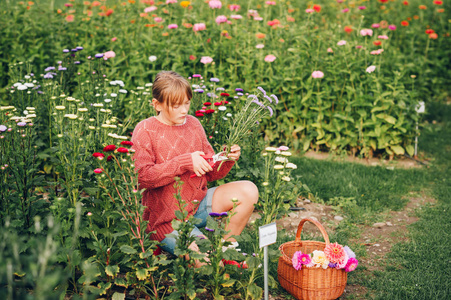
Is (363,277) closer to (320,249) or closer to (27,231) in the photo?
(320,249)

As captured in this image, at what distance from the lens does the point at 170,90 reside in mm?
2629

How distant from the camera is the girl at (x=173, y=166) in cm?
261

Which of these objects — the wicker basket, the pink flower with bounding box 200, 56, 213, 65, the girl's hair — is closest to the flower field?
the pink flower with bounding box 200, 56, 213, 65

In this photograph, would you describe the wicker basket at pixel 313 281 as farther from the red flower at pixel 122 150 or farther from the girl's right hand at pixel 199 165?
the red flower at pixel 122 150

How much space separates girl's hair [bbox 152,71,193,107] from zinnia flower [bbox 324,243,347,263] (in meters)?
1.18

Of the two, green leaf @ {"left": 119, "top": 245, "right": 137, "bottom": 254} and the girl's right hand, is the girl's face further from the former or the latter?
green leaf @ {"left": 119, "top": 245, "right": 137, "bottom": 254}

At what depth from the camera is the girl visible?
2.61m

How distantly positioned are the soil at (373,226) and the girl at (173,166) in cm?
61

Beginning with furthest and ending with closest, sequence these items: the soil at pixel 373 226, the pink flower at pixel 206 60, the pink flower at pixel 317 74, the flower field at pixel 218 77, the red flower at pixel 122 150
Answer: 1. the pink flower at pixel 317 74
2. the pink flower at pixel 206 60
3. the flower field at pixel 218 77
4. the soil at pixel 373 226
5. the red flower at pixel 122 150

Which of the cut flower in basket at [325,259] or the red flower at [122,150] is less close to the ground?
the red flower at [122,150]

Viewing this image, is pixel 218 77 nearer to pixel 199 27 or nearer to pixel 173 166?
pixel 199 27

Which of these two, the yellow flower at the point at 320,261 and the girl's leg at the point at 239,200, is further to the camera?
the girl's leg at the point at 239,200

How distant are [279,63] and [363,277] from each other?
9.38ft

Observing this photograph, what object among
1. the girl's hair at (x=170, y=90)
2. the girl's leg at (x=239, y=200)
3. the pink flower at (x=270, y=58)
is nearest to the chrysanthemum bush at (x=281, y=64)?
the pink flower at (x=270, y=58)
